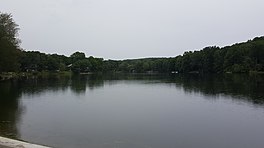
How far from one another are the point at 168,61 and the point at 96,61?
39.2 meters

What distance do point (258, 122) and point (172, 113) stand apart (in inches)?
228

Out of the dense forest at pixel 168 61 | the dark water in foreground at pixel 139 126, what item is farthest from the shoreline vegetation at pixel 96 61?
the dark water in foreground at pixel 139 126

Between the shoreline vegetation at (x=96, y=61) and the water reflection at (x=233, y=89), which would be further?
the shoreline vegetation at (x=96, y=61)

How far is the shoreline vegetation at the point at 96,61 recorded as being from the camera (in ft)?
202

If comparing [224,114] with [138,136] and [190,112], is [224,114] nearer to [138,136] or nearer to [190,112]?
[190,112]

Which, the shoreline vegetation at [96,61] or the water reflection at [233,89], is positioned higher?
the shoreline vegetation at [96,61]

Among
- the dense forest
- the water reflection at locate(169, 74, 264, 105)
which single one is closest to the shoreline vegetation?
the dense forest

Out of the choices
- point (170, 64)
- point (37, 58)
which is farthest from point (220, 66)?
point (37, 58)

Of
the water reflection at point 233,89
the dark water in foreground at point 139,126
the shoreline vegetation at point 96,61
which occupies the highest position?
the shoreline vegetation at point 96,61

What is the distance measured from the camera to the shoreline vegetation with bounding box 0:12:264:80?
202 ft

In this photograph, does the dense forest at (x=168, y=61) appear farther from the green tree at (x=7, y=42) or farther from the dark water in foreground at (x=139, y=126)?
the dark water in foreground at (x=139, y=126)

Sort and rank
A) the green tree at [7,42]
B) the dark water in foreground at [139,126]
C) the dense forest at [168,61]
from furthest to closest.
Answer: the dense forest at [168,61] < the green tree at [7,42] < the dark water in foreground at [139,126]

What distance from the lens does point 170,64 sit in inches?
6417

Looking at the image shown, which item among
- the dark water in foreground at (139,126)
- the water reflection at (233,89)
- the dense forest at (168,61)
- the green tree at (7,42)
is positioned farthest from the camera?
the dense forest at (168,61)
